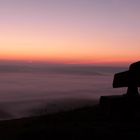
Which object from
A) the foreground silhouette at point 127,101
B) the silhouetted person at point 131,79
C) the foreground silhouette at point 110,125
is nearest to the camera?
the foreground silhouette at point 110,125

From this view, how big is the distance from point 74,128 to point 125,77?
2.43 meters

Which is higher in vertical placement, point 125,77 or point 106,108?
point 125,77

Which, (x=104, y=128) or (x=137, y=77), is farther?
(x=137, y=77)

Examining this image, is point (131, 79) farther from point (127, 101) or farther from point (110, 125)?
point (110, 125)

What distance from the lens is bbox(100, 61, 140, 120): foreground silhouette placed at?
8695mm

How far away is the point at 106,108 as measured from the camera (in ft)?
30.2

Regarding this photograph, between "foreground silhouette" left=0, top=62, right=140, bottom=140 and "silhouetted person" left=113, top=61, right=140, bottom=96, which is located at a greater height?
"silhouetted person" left=113, top=61, right=140, bottom=96

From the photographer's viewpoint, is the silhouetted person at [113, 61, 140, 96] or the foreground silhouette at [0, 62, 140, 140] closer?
the foreground silhouette at [0, 62, 140, 140]

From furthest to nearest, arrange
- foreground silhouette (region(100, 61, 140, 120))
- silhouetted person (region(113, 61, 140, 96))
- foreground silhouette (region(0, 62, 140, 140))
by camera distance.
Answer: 1. silhouetted person (region(113, 61, 140, 96))
2. foreground silhouette (region(100, 61, 140, 120))
3. foreground silhouette (region(0, 62, 140, 140))

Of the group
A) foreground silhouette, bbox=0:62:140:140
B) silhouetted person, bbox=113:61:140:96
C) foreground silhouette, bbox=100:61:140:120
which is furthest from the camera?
silhouetted person, bbox=113:61:140:96

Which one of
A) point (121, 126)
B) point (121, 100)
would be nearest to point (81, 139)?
point (121, 126)

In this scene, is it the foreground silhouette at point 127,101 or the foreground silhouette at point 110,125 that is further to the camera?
the foreground silhouette at point 127,101

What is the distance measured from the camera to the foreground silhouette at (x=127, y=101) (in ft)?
28.5

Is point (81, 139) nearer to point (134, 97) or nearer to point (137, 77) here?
point (134, 97)
